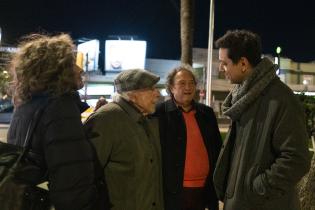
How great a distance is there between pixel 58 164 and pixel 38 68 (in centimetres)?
55

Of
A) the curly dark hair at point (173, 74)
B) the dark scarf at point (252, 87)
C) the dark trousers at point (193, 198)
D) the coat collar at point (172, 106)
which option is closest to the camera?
the dark scarf at point (252, 87)

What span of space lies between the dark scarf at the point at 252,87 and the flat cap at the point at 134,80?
69 centimetres

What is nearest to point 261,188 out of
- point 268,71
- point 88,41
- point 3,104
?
point 268,71

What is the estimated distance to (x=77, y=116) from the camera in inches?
95.6

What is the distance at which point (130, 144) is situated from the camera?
3.13 meters

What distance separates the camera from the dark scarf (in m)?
2.91

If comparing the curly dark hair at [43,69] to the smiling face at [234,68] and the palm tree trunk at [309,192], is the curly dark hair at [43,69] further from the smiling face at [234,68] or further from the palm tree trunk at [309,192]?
the palm tree trunk at [309,192]

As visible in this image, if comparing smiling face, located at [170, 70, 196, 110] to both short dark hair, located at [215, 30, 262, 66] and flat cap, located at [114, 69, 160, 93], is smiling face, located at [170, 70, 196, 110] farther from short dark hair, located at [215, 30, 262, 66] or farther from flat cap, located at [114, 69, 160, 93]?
short dark hair, located at [215, 30, 262, 66]

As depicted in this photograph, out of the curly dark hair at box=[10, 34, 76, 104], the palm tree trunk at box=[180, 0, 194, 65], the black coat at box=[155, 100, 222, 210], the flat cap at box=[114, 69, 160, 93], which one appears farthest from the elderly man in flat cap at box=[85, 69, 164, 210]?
the palm tree trunk at box=[180, 0, 194, 65]

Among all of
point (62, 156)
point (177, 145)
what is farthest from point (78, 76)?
point (177, 145)

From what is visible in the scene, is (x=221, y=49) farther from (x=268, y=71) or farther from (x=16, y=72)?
(x=16, y=72)

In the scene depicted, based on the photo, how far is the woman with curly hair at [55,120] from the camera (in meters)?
2.29

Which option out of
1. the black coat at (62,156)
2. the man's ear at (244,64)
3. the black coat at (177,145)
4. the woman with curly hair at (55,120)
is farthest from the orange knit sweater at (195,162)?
the black coat at (62,156)

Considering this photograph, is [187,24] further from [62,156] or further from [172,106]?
[62,156]
